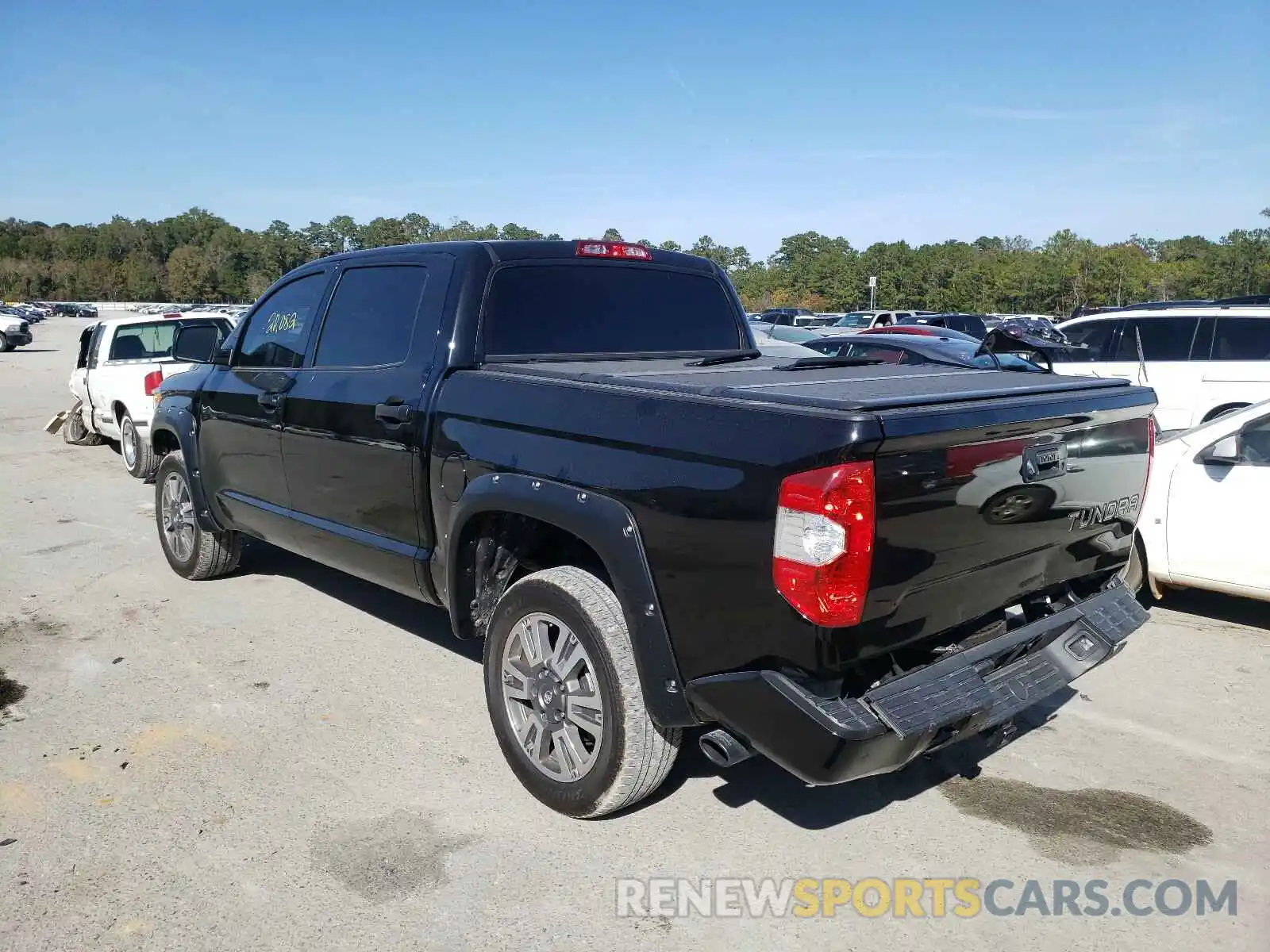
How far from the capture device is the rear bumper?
266 cm

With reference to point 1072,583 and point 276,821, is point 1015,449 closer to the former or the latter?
point 1072,583

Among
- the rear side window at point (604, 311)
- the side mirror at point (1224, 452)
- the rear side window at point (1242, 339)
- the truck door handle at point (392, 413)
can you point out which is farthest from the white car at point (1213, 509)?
the rear side window at point (1242, 339)

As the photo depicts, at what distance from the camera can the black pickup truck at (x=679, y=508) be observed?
8.83ft

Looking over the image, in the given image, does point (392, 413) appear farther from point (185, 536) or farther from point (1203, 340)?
point (1203, 340)

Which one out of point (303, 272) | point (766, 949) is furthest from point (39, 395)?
point (766, 949)

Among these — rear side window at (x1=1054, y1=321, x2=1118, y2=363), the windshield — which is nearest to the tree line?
the windshield

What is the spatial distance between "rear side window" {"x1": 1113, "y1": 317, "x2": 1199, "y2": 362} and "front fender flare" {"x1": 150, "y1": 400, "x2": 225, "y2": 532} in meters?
9.13

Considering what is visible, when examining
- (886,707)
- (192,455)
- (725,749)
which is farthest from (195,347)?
(886,707)

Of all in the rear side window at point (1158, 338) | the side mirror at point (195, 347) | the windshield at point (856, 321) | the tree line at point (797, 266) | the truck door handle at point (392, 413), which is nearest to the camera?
the truck door handle at point (392, 413)

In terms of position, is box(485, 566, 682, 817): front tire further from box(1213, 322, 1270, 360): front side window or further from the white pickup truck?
box(1213, 322, 1270, 360): front side window

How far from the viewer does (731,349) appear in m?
5.07

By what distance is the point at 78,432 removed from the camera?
13.7 meters

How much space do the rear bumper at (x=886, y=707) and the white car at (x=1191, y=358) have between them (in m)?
7.43

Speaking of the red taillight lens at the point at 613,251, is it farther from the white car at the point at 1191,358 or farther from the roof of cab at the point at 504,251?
the white car at the point at 1191,358
